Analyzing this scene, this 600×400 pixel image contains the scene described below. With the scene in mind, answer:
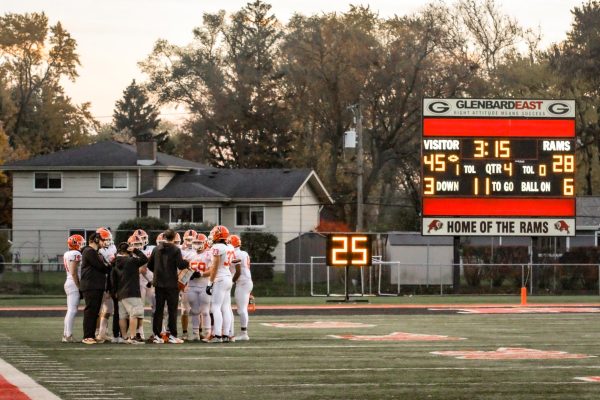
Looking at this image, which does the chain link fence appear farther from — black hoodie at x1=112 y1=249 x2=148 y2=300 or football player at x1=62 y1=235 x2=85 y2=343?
black hoodie at x1=112 y1=249 x2=148 y2=300

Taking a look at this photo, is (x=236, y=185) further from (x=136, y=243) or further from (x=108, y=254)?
(x=136, y=243)

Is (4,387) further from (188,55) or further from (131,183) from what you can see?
(188,55)

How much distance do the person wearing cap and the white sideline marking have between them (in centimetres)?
398

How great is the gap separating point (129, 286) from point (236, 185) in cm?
4095

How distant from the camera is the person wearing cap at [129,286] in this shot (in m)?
20.7

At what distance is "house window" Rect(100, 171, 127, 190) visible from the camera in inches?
2398

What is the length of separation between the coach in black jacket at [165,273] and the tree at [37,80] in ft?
198

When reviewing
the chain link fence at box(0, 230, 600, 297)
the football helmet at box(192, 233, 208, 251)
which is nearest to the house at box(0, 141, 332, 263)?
the chain link fence at box(0, 230, 600, 297)

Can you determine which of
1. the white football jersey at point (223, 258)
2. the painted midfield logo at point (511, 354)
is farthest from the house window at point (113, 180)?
the painted midfield logo at point (511, 354)

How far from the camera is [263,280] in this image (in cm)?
4478

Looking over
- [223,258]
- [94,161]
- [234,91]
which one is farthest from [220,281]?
[234,91]

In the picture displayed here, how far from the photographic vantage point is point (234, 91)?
3135 inches

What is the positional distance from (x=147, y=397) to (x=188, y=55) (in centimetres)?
7054

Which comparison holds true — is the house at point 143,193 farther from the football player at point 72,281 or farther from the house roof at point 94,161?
the football player at point 72,281
